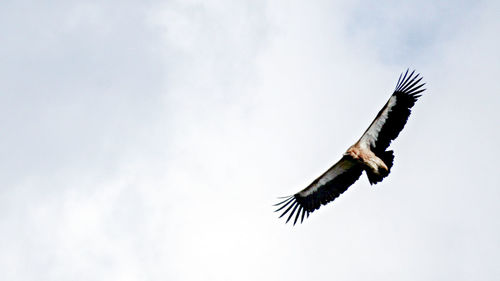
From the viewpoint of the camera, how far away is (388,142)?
125 ft

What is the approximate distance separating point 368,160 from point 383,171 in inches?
26.8

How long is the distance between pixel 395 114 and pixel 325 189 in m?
4.56

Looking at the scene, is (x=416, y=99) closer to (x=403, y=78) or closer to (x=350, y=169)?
(x=403, y=78)

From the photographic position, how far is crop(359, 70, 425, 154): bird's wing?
37562 mm

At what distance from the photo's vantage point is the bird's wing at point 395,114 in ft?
123

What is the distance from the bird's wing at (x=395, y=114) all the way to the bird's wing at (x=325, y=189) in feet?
5.92

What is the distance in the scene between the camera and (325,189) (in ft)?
132

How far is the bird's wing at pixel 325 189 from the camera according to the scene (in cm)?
3972

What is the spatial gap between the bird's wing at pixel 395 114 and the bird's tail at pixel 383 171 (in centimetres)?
34

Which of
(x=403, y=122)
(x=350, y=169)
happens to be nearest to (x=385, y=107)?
(x=403, y=122)

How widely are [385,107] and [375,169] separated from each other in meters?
2.36

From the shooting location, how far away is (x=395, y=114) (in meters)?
37.6

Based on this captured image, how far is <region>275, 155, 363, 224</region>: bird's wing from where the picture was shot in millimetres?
39719

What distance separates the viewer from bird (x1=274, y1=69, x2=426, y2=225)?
124 feet
